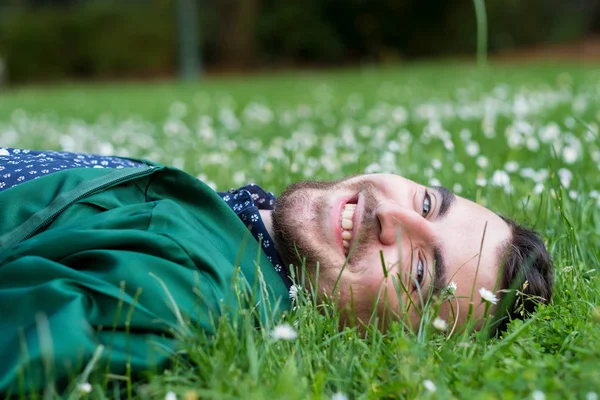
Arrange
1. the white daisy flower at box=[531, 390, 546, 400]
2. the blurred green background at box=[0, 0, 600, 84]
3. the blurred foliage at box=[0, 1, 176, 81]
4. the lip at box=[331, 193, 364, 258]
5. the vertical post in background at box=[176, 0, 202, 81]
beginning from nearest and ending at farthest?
the white daisy flower at box=[531, 390, 546, 400] < the lip at box=[331, 193, 364, 258] < the vertical post in background at box=[176, 0, 202, 81] < the blurred green background at box=[0, 0, 600, 84] < the blurred foliage at box=[0, 1, 176, 81]

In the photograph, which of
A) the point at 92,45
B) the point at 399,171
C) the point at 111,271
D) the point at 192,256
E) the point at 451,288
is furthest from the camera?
the point at 92,45

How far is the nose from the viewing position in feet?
8.40

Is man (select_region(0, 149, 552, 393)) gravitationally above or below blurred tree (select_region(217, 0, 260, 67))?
below

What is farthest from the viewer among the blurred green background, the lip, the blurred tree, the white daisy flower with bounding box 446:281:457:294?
the blurred tree

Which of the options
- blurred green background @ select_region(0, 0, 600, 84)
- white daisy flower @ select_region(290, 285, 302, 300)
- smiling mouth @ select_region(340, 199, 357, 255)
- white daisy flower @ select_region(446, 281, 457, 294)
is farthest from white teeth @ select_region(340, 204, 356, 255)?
blurred green background @ select_region(0, 0, 600, 84)

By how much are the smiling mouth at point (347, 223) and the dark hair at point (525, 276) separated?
0.55 m

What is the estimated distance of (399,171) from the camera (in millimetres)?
4422

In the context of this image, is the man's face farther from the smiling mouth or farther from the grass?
the grass

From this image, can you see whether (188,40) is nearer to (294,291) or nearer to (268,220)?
(268,220)

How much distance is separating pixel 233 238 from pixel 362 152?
103 inches

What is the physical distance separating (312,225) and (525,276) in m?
0.79

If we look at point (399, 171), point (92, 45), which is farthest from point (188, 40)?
point (399, 171)

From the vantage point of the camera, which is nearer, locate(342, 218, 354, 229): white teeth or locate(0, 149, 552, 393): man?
locate(0, 149, 552, 393): man

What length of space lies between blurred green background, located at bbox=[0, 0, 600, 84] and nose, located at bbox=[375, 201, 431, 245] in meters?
21.2
